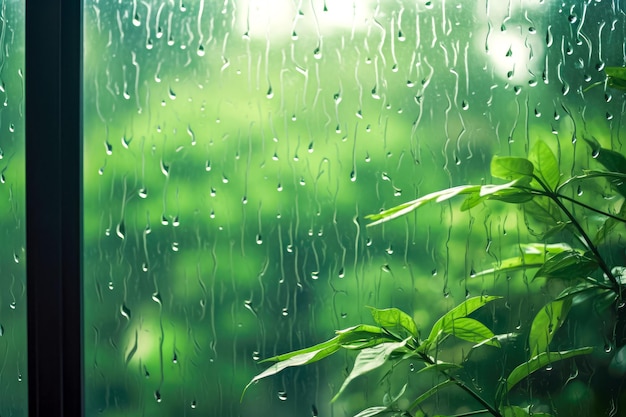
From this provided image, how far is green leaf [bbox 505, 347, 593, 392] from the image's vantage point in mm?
845

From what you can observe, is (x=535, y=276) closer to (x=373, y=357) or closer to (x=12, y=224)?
(x=373, y=357)

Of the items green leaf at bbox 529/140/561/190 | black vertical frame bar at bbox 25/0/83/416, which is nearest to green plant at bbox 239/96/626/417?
green leaf at bbox 529/140/561/190

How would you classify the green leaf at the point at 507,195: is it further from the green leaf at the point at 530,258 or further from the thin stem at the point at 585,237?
the green leaf at the point at 530,258

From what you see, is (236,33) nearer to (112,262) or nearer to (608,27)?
(112,262)

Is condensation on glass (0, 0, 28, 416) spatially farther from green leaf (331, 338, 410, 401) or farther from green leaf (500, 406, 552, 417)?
green leaf (500, 406, 552, 417)

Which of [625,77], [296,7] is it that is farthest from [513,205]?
[296,7]

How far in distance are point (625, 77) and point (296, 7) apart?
0.50 m

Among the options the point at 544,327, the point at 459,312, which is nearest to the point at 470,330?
the point at 459,312

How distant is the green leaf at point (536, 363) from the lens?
0.85m

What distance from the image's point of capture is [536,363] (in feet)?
2.92

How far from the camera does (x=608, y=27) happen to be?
95 cm

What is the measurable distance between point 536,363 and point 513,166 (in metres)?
0.33

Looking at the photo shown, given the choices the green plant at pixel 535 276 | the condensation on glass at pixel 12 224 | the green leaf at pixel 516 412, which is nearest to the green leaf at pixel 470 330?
the green plant at pixel 535 276

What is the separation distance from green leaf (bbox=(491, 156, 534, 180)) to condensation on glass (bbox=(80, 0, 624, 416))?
0.50ft
